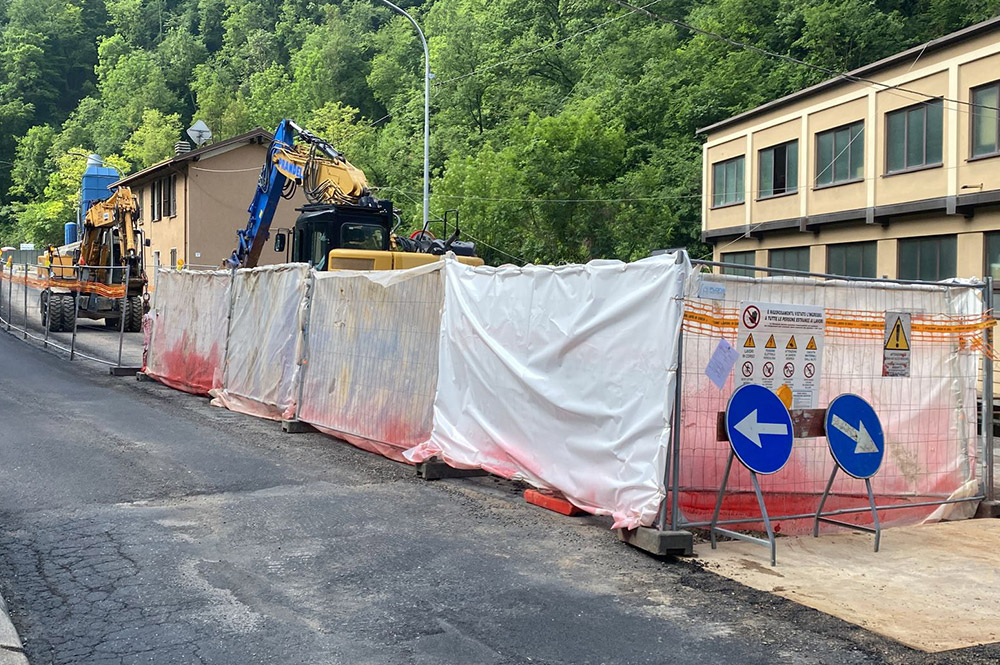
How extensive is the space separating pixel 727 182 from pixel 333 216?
19934 millimetres

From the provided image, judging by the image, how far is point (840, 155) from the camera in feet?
91.6

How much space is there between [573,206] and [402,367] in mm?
36585

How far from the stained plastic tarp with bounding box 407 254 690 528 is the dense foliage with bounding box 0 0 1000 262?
36.9m

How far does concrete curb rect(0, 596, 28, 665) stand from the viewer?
457 cm

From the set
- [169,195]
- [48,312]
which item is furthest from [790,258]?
[169,195]

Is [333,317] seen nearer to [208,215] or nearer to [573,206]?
[208,215]

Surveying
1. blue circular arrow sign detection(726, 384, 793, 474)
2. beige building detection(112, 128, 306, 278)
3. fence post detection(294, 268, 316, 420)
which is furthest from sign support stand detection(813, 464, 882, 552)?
beige building detection(112, 128, 306, 278)

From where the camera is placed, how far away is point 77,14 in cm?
12225

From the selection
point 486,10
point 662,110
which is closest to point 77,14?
point 486,10

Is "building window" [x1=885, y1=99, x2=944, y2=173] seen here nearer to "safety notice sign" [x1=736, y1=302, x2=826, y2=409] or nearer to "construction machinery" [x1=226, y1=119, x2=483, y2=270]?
"construction machinery" [x1=226, y1=119, x2=483, y2=270]

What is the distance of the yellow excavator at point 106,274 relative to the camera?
3047 cm

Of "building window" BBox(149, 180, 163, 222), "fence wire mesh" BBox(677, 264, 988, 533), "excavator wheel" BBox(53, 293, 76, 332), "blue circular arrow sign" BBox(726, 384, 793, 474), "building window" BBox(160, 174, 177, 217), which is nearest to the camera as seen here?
"blue circular arrow sign" BBox(726, 384, 793, 474)

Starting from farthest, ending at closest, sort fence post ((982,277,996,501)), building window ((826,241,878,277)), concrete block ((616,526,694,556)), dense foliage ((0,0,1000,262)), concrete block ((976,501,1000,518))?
1. dense foliage ((0,0,1000,262))
2. building window ((826,241,878,277))
3. concrete block ((976,501,1000,518))
4. fence post ((982,277,996,501))
5. concrete block ((616,526,694,556))

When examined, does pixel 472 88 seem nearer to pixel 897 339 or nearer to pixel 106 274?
pixel 106 274
